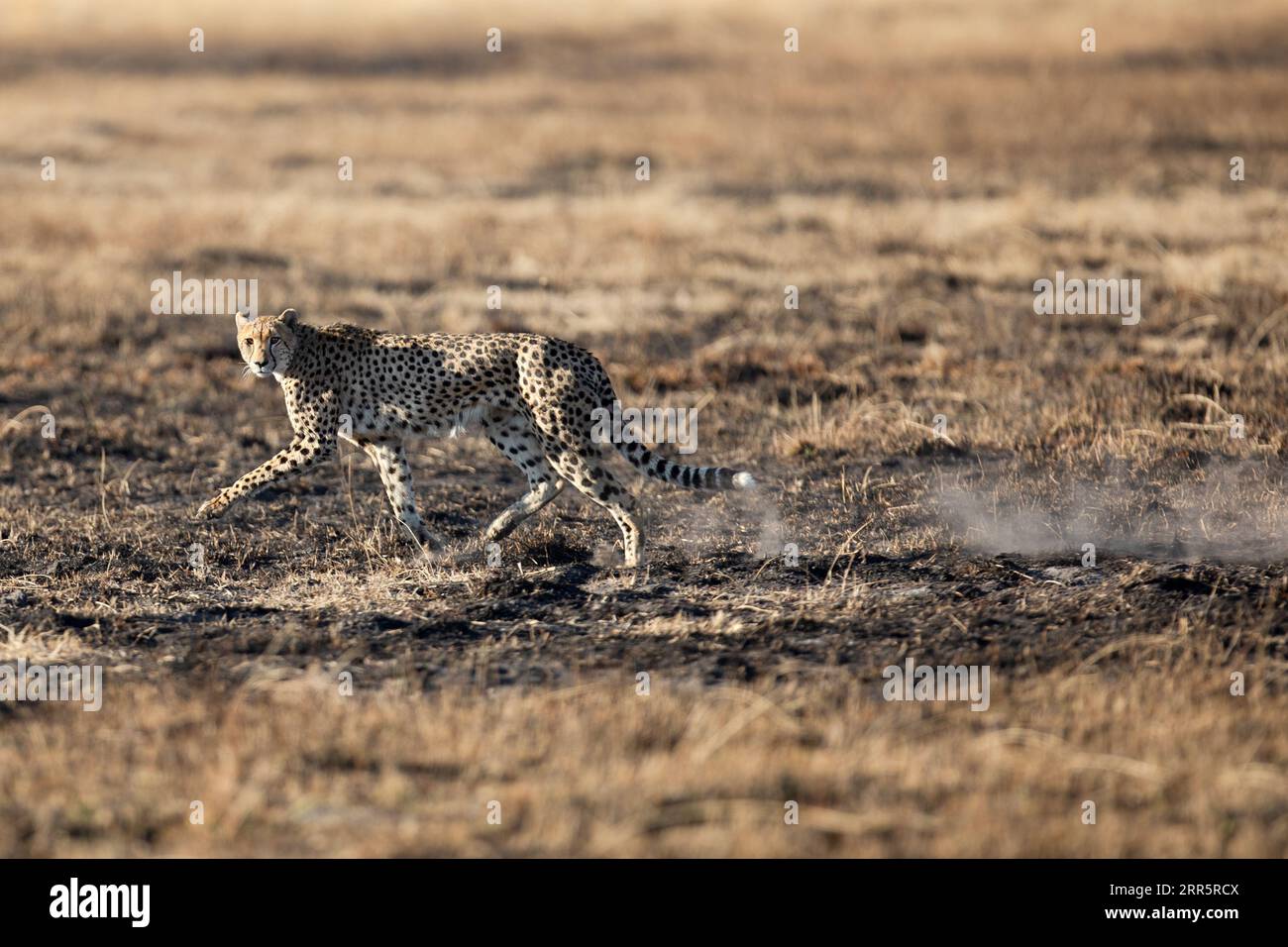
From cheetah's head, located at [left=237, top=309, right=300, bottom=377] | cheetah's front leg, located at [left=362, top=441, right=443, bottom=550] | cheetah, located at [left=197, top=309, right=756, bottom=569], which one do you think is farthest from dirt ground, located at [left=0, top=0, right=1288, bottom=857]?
cheetah's head, located at [left=237, top=309, right=300, bottom=377]

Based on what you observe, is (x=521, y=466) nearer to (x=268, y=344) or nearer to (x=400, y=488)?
(x=400, y=488)

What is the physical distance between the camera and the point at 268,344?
8828 mm

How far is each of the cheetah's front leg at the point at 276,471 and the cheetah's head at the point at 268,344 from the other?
0.47 metres

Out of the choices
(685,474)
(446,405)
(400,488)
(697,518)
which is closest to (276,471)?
(400,488)

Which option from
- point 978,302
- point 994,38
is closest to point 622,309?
point 978,302

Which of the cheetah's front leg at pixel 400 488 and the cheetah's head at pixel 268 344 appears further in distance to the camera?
the cheetah's front leg at pixel 400 488

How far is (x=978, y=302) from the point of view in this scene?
16031 mm

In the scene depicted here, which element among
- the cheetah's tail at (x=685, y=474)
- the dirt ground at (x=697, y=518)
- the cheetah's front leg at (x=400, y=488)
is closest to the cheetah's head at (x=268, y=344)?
the cheetah's front leg at (x=400, y=488)

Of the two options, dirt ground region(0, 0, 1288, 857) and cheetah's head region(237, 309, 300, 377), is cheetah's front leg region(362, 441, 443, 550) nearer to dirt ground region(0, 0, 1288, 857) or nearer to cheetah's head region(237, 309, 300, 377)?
dirt ground region(0, 0, 1288, 857)

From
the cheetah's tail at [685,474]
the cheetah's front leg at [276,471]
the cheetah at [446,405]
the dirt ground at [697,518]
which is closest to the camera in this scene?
the dirt ground at [697,518]

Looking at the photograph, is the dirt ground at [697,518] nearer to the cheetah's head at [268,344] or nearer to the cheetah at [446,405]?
the cheetah at [446,405]

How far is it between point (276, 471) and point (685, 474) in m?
2.43

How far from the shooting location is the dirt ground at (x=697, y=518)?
5195 millimetres

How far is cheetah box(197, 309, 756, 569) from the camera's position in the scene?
866 centimetres
